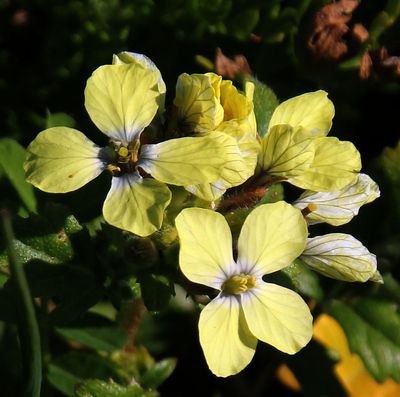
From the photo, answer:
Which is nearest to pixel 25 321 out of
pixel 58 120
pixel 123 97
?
pixel 123 97

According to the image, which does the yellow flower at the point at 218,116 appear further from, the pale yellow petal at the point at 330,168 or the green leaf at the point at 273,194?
the green leaf at the point at 273,194

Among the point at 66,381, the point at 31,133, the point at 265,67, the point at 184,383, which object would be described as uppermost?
the point at 265,67

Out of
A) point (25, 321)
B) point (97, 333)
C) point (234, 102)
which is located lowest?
point (97, 333)

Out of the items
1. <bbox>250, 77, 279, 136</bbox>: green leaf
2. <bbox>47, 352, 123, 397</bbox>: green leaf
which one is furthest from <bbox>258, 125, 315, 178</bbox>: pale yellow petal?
<bbox>47, 352, 123, 397</bbox>: green leaf

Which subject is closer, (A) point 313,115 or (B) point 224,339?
(B) point 224,339

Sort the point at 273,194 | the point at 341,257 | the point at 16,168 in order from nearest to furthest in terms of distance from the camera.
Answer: the point at 341,257 → the point at 273,194 → the point at 16,168

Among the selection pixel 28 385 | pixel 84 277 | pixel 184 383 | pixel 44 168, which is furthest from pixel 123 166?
pixel 184 383

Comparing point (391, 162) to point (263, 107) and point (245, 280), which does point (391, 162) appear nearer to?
point (263, 107)

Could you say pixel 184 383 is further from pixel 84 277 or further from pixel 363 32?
pixel 363 32
